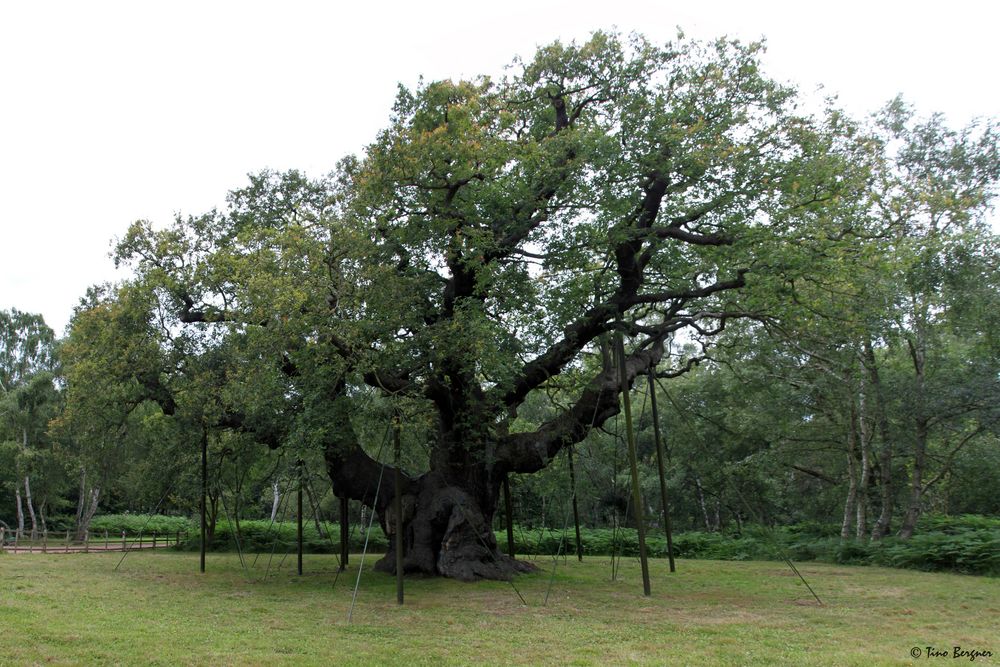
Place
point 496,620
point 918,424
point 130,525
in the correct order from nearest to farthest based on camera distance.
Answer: point 496,620 < point 918,424 < point 130,525

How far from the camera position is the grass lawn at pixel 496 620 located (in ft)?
21.8

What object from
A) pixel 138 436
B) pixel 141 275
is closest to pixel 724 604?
pixel 141 275

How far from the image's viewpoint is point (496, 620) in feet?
29.6

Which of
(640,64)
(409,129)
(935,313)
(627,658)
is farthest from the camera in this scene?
(935,313)

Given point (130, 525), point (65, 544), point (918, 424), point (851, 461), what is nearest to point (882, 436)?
point (918, 424)

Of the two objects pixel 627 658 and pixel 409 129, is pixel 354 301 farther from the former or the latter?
pixel 627 658

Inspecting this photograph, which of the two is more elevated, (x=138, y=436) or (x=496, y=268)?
(x=496, y=268)

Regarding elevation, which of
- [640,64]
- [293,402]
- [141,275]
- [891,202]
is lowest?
[293,402]

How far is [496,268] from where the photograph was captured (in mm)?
12922

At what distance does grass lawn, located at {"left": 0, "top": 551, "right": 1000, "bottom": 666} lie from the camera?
664cm

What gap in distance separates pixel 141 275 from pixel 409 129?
24.5 ft

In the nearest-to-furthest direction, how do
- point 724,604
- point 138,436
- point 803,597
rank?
point 724,604 → point 803,597 → point 138,436

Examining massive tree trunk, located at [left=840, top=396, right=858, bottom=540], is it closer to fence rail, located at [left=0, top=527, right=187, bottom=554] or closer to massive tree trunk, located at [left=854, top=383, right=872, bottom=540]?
massive tree trunk, located at [left=854, top=383, right=872, bottom=540]

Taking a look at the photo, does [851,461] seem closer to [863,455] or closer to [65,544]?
[863,455]
